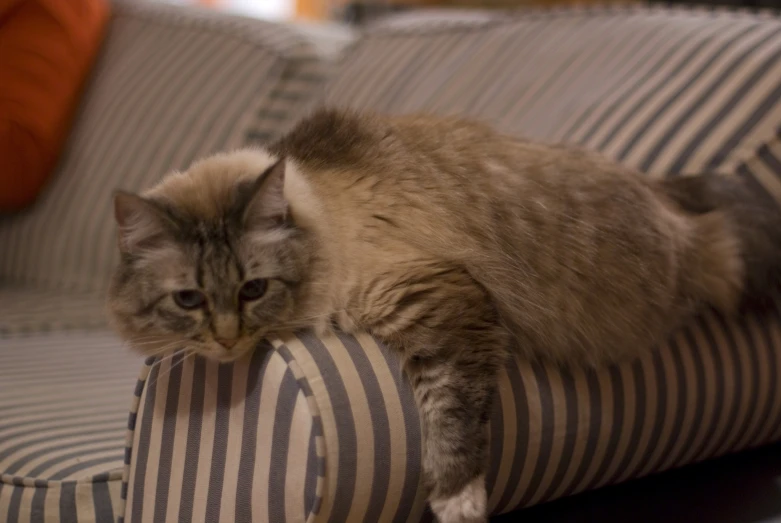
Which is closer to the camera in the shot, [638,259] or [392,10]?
[638,259]

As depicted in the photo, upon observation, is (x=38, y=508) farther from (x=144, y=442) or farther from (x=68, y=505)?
(x=144, y=442)

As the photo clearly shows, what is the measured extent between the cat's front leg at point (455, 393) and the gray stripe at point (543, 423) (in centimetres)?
8

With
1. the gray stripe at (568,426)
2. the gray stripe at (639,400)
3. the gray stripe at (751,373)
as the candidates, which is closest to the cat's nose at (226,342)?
the gray stripe at (568,426)

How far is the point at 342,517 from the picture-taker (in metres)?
0.94

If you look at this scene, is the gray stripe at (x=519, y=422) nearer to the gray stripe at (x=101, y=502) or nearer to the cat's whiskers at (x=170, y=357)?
the cat's whiskers at (x=170, y=357)

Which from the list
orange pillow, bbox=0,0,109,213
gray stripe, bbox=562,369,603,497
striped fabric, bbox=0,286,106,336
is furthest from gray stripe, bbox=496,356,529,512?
orange pillow, bbox=0,0,109,213

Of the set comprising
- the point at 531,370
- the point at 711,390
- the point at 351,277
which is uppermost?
the point at 351,277

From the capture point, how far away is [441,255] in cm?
113

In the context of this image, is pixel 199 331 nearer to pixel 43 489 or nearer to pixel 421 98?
pixel 43 489

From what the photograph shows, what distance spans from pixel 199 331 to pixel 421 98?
1.10 m

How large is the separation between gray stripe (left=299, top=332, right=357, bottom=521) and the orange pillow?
1.57m

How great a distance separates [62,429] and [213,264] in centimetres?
45

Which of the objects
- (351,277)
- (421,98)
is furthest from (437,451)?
(421,98)

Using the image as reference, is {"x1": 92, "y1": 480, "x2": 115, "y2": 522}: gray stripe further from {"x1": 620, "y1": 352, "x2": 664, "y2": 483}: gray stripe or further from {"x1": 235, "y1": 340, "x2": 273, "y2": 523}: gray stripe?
{"x1": 620, "y1": 352, "x2": 664, "y2": 483}: gray stripe
